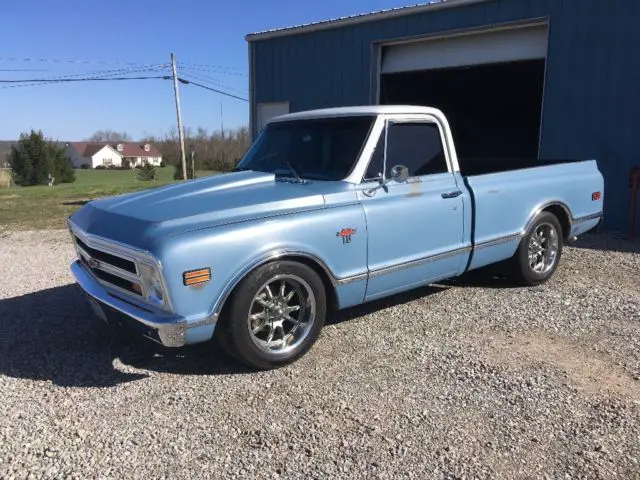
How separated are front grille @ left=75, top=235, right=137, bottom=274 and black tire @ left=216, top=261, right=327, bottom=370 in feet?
2.21

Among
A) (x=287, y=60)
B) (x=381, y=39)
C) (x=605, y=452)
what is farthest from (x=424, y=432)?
(x=287, y=60)

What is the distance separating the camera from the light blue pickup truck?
347 centimetres

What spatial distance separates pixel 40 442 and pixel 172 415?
0.73m

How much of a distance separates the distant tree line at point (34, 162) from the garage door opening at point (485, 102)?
50.8m

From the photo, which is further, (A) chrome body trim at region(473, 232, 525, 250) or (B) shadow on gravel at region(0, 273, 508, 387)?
(A) chrome body trim at region(473, 232, 525, 250)

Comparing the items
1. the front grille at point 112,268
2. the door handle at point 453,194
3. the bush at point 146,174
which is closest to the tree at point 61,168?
the bush at point 146,174

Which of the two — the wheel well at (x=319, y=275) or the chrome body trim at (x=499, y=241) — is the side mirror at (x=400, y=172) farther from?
the chrome body trim at (x=499, y=241)

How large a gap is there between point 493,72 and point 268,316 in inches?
469

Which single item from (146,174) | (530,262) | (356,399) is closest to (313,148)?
(356,399)

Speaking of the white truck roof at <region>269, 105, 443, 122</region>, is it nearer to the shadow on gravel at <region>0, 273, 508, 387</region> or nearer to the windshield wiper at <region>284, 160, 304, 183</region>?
the windshield wiper at <region>284, 160, 304, 183</region>

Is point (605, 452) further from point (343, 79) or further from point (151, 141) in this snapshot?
point (151, 141)

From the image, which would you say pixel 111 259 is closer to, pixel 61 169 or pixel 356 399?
pixel 356 399

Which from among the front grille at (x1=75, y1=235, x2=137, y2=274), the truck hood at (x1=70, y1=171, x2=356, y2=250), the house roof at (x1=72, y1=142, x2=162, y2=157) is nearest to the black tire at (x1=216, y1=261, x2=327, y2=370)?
the truck hood at (x1=70, y1=171, x2=356, y2=250)

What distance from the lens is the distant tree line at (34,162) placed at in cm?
5675
